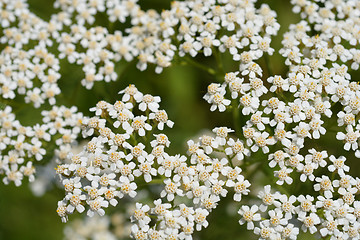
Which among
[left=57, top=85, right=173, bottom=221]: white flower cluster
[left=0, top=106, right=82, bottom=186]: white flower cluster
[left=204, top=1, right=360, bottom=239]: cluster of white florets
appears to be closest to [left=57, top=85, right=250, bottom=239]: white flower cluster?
[left=57, top=85, right=173, bottom=221]: white flower cluster

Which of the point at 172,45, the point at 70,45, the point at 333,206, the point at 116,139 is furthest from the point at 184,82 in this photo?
the point at 333,206

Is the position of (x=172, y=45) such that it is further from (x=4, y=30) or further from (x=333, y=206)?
(x=333, y=206)

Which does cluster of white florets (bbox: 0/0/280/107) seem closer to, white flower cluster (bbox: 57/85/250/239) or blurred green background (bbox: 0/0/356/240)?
blurred green background (bbox: 0/0/356/240)

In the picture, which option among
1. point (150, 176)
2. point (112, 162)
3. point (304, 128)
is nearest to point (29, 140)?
point (112, 162)

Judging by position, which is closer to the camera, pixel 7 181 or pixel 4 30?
pixel 7 181

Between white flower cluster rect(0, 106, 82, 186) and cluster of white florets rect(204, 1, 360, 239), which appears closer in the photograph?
cluster of white florets rect(204, 1, 360, 239)
